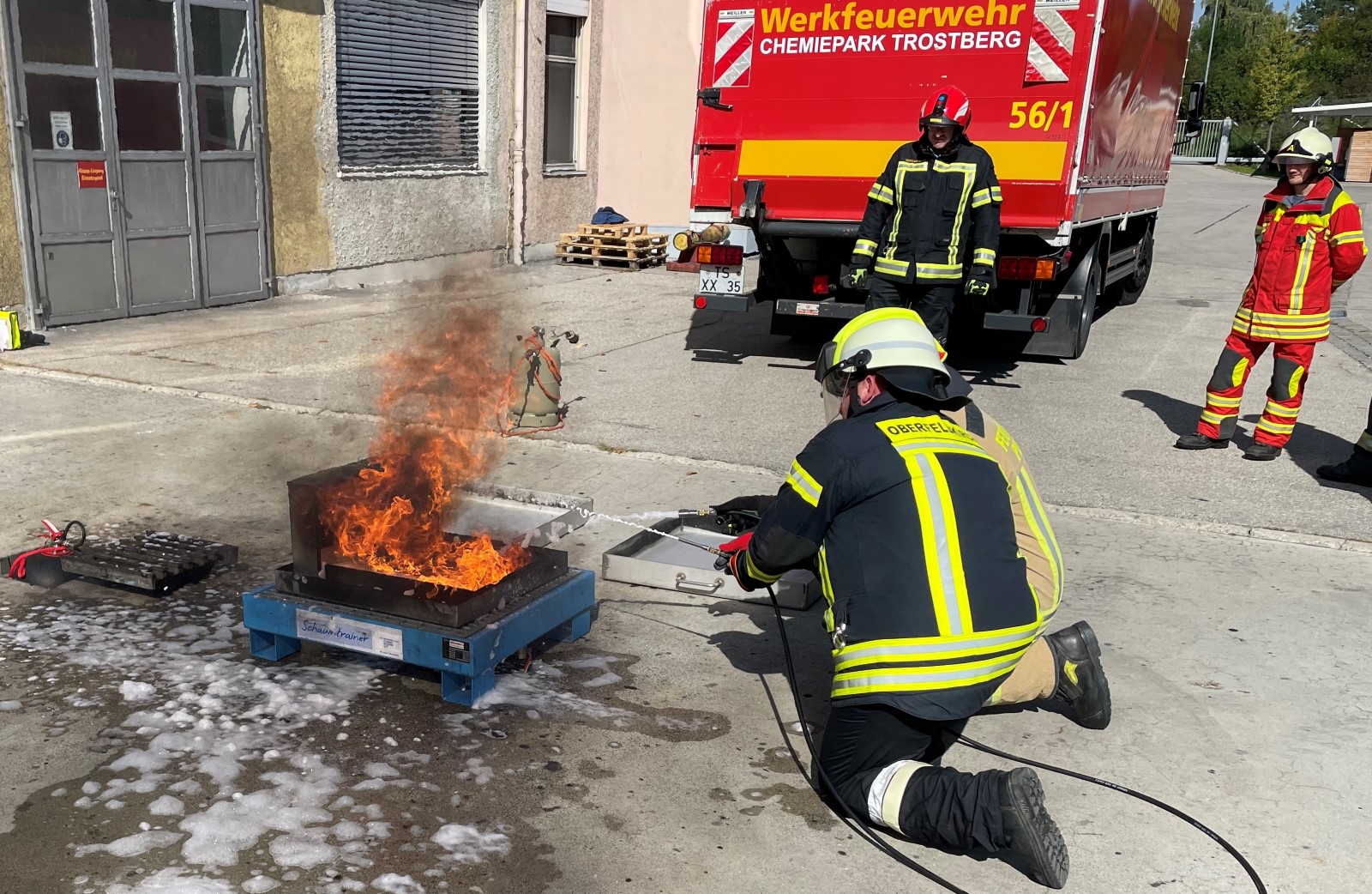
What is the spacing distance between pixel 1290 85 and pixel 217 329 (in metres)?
66.1

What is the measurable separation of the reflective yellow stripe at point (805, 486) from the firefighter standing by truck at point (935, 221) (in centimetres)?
457

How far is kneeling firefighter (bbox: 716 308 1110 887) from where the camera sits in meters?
3.15

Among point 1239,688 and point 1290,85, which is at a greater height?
point 1290,85

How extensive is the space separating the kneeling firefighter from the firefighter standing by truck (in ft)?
14.6

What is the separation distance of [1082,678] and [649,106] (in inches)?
595

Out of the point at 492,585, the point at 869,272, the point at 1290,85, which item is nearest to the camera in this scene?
the point at 492,585

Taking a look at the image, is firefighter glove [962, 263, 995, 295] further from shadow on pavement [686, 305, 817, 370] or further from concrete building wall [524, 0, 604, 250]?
concrete building wall [524, 0, 604, 250]

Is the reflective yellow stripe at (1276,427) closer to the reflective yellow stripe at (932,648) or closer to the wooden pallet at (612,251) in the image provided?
the reflective yellow stripe at (932,648)

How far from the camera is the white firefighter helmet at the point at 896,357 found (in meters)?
3.28

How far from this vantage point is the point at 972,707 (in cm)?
324

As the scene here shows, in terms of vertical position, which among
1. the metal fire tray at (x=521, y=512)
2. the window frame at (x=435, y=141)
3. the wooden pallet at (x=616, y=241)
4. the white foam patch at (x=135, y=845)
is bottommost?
the white foam patch at (x=135, y=845)

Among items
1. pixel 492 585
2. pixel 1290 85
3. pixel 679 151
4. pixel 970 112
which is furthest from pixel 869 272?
pixel 1290 85

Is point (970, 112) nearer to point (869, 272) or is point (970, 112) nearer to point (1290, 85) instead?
point (869, 272)

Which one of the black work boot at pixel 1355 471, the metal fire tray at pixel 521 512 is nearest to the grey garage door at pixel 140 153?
the metal fire tray at pixel 521 512
